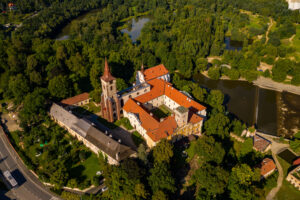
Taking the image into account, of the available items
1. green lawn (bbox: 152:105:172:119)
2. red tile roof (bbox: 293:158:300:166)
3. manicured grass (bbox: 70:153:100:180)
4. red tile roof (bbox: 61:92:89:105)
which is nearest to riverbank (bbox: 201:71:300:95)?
green lawn (bbox: 152:105:172:119)

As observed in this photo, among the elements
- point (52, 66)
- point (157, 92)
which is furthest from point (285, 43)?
point (52, 66)

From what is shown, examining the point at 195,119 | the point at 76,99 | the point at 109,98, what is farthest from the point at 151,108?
the point at 76,99

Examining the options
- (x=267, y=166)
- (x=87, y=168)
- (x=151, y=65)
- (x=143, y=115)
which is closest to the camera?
(x=267, y=166)

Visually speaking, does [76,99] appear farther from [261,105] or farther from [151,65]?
[261,105]

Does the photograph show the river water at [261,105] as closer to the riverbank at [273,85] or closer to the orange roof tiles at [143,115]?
the riverbank at [273,85]

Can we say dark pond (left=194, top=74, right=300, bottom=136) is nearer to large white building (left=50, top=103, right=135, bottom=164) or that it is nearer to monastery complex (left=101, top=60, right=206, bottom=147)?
monastery complex (left=101, top=60, right=206, bottom=147)

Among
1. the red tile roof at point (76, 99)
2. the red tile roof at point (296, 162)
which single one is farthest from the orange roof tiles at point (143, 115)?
the red tile roof at point (296, 162)
